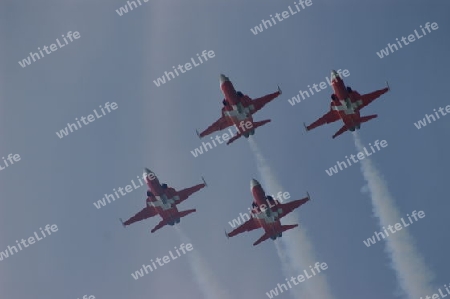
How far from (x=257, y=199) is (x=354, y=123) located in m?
17.8

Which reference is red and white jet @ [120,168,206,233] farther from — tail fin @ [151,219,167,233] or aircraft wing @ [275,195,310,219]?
aircraft wing @ [275,195,310,219]

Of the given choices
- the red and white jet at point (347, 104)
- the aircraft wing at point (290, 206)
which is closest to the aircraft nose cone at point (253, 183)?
the aircraft wing at point (290, 206)

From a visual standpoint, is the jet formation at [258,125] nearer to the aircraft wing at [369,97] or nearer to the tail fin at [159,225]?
the aircraft wing at [369,97]

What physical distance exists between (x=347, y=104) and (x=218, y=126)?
18914 mm

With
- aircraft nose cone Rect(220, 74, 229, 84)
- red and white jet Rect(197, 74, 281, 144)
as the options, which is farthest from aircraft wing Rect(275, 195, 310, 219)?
aircraft nose cone Rect(220, 74, 229, 84)

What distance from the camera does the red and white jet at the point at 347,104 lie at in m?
153

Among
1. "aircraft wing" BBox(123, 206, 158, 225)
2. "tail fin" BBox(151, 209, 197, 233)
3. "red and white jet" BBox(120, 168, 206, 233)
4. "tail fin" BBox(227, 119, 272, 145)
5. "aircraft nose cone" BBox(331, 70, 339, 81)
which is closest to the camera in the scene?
"aircraft nose cone" BBox(331, 70, 339, 81)

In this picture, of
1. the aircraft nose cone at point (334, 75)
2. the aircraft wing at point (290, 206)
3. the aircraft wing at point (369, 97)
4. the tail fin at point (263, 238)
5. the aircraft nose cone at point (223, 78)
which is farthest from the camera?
the tail fin at point (263, 238)

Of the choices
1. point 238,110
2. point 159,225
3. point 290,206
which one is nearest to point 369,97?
point 238,110

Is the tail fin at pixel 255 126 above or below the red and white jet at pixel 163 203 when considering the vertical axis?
above

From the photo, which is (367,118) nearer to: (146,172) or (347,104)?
(347,104)

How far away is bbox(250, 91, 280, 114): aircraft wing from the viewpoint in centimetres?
15612

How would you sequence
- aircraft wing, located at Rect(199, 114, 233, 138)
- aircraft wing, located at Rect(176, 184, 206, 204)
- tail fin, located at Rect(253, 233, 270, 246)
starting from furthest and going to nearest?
1. aircraft wing, located at Rect(176, 184, 206, 204)
2. tail fin, located at Rect(253, 233, 270, 246)
3. aircraft wing, located at Rect(199, 114, 233, 138)

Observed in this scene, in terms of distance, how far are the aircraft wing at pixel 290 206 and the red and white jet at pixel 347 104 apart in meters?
10.6
